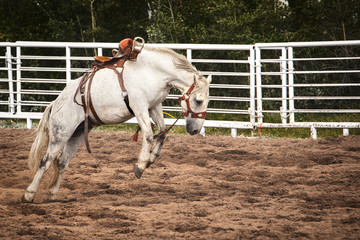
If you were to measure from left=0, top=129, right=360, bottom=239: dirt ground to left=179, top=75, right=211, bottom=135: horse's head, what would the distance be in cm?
78

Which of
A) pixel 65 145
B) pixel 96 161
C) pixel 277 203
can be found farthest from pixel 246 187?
pixel 96 161

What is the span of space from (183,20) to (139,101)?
934cm

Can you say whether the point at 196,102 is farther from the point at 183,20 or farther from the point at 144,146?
the point at 183,20

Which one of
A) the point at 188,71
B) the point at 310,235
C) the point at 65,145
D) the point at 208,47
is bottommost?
the point at 310,235

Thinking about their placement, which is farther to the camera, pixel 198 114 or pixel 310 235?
pixel 198 114

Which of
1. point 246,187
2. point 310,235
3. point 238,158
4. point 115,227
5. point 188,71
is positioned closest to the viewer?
point 310,235

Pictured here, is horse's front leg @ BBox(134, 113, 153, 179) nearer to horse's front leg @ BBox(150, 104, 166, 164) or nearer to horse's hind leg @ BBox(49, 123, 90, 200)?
horse's front leg @ BBox(150, 104, 166, 164)

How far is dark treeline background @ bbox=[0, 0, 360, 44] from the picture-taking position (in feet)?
42.3

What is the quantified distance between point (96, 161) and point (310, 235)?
401 centimetres

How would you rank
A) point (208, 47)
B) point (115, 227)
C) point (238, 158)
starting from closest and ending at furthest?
point (115, 227), point (238, 158), point (208, 47)

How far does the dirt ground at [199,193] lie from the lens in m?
4.05

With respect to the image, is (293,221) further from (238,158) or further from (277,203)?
(238,158)

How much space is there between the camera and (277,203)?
4820mm

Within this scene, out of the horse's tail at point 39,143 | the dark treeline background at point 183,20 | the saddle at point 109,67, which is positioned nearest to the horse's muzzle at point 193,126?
the saddle at point 109,67
